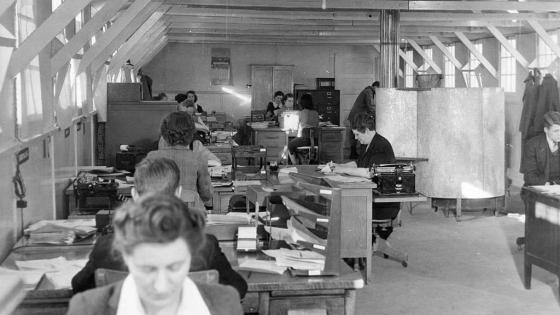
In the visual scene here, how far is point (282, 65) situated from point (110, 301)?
20898mm

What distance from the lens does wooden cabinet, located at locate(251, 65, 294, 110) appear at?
893 inches

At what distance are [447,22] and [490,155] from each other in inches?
250

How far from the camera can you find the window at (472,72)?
1827cm

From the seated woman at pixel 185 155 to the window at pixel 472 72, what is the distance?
13.9 meters

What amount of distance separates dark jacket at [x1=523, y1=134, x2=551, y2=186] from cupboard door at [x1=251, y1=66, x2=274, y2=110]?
48.7 ft

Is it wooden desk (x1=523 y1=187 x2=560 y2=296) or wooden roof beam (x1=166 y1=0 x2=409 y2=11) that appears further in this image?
wooden roof beam (x1=166 y1=0 x2=409 y2=11)

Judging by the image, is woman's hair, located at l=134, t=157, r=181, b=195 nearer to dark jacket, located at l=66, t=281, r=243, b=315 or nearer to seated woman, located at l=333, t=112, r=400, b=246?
dark jacket, located at l=66, t=281, r=243, b=315

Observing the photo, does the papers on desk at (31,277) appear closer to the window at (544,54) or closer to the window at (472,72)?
the window at (544,54)

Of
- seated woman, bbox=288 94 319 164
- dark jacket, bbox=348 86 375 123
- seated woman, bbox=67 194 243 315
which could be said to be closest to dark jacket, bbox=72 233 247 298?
seated woman, bbox=67 194 243 315

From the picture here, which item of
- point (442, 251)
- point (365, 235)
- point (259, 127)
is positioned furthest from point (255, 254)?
point (259, 127)

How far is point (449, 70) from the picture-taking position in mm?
20672

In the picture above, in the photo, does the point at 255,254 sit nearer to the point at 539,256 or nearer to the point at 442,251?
the point at 539,256

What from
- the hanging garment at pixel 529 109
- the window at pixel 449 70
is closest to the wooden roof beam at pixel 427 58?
the window at pixel 449 70

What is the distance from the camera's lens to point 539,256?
6566 millimetres
